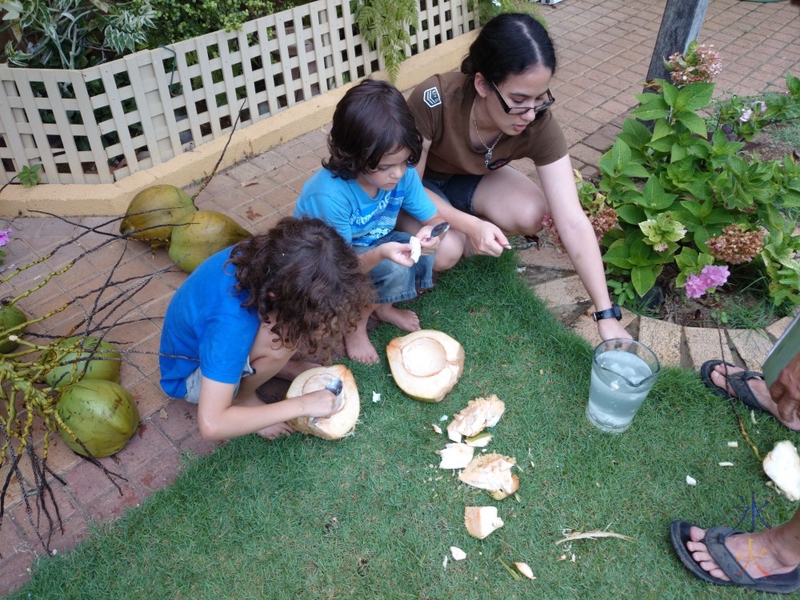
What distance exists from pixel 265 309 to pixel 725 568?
1.58 meters

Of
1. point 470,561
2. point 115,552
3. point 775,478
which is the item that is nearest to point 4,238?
point 115,552

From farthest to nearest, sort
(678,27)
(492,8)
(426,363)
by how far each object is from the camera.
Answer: (492,8), (678,27), (426,363)

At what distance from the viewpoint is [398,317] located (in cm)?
256

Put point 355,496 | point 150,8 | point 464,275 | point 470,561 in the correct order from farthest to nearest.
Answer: point 150,8 → point 464,275 → point 355,496 → point 470,561

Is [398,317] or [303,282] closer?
[303,282]

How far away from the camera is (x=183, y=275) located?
2.81 meters

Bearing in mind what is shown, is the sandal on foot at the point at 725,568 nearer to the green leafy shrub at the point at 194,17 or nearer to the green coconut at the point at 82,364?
the green coconut at the point at 82,364

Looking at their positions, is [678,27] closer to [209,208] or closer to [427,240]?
[427,240]

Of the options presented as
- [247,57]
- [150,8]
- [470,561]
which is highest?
[150,8]

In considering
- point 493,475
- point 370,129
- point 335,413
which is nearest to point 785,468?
point 493,475

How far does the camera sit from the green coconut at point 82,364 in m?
2.03

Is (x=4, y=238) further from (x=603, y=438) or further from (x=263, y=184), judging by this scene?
(x=603, y=438)

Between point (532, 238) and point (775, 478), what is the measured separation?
145 centimetres

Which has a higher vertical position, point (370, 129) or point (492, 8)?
point (370, 129)
